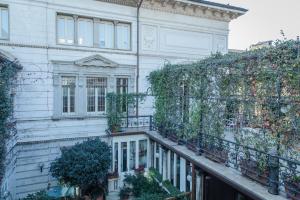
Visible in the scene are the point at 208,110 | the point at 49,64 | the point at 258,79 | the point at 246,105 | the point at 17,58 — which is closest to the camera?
the point at 258,79

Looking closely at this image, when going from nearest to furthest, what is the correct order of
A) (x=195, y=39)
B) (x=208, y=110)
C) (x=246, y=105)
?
(x=246, y=105) < (x=208, y=110) < (x=195, y=39)

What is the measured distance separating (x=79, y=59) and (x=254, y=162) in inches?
366

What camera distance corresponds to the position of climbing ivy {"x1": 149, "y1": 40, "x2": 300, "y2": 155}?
5.55 m

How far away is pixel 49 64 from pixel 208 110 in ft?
25.5

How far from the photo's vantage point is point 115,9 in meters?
13.1

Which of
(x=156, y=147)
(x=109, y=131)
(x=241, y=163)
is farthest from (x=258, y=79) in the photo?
(x=109, y=131)

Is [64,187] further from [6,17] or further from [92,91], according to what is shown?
[6,17]

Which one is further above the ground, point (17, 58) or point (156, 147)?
point (17, 58)

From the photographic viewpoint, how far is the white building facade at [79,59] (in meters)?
11.0

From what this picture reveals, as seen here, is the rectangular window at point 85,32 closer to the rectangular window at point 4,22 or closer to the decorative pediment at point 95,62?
the decorative pediment at point 95,62

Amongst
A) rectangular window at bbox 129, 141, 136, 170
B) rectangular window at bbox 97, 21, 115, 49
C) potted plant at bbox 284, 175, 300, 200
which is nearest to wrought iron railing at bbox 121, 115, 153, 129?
rectangular window at bbox 129, 141, 136, 170

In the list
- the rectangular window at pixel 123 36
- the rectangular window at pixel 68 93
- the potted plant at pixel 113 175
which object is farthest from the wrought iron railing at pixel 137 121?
the rectangular window at pixel 123 36

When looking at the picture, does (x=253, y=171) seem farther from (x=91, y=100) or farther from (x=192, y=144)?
(x=91, y=100)

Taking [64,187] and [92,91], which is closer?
[64,187]
